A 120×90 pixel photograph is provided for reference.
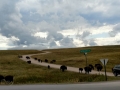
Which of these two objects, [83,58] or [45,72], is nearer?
[45,72]

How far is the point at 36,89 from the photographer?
18375 millimetres

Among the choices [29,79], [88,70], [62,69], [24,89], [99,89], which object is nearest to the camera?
[99,89]

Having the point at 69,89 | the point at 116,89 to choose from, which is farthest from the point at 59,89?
the point at 116,89

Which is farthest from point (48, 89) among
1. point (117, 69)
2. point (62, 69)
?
point (62, 69)

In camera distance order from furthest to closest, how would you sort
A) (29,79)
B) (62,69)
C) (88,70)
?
(62,69), (88,70), (29,79)

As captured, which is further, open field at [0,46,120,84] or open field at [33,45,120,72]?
open field at [33,45,120,72]

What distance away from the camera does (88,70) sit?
43.1 meters

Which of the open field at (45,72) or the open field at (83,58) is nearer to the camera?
the open field at (45,72)

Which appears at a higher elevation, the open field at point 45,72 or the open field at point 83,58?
the open field at point 83,58

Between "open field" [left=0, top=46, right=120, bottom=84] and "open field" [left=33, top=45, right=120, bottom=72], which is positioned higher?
"open field" [left=33, top=45, right=120, bottom=72]

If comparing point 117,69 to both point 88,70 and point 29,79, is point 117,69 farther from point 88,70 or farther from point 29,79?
point 29,79

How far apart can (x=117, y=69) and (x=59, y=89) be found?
22059mm

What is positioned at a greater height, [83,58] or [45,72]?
[83,58]

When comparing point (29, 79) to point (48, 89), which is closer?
point (48, 89)
